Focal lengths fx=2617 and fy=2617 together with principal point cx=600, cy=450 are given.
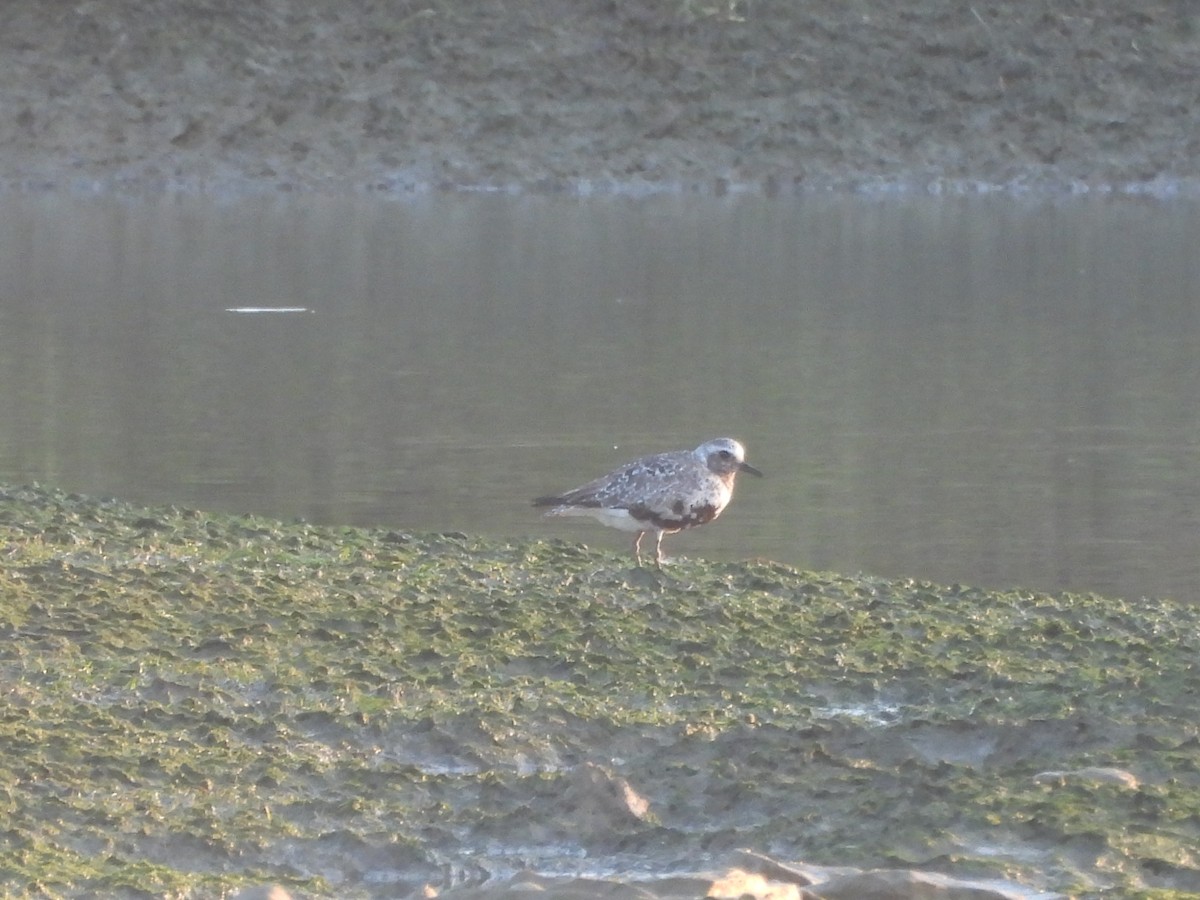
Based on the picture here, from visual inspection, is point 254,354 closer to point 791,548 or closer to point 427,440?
point 427,440

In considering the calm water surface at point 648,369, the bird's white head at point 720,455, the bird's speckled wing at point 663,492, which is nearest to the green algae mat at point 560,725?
the bird's speckled wing at point 663,492

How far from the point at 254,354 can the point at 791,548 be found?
8.04 metres

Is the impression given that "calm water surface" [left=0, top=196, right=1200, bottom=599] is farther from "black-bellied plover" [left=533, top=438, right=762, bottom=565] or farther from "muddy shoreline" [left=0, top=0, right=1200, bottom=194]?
"muddy shoreline" [left=0, top=0, right=1200, bottom=194]

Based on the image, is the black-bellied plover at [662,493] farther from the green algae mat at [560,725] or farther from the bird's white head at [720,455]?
the green algae mat at [560,725]

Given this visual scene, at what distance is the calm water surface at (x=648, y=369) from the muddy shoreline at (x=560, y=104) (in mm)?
1563

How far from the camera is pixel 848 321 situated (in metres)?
20.3

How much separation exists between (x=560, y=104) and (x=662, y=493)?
901 inches

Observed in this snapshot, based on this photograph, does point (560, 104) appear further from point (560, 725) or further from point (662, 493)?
point (560, 725)

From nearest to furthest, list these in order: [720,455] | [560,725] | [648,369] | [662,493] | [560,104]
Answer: [560,725] → [662,493] → [720,455] → [648,369] → [560,104]

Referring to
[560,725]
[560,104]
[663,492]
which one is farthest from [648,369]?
[560,104]

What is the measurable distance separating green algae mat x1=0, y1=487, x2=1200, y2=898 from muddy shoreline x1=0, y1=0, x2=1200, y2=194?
22952 millimetres

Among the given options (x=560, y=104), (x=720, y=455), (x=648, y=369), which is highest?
(x=560, y=104)

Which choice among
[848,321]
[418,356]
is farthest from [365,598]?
[848,321]

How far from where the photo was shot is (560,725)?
678cm
